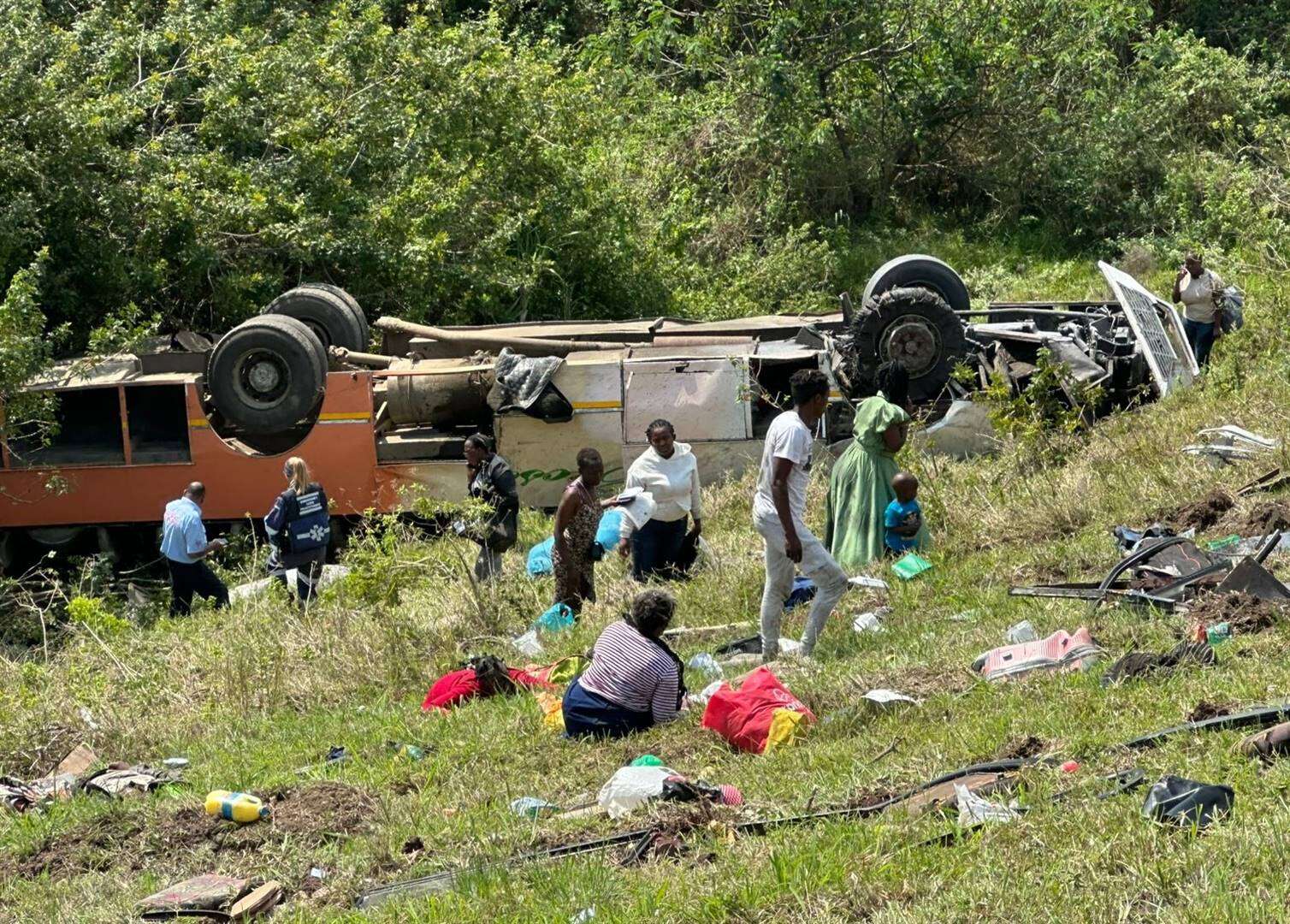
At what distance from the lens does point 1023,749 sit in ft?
18.9

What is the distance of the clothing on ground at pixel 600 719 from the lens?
23.2 feet

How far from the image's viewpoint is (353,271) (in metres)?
17.3

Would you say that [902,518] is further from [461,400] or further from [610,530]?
[461,400]

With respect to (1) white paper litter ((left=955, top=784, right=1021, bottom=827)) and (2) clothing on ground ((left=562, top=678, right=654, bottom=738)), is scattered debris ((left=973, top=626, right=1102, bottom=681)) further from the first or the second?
(1) white paper litter ((left=955, top=784, right=1021, bottom=827))

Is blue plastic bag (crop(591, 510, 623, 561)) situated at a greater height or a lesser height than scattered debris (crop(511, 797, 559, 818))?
lesser

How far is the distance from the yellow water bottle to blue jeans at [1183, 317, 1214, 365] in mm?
10695

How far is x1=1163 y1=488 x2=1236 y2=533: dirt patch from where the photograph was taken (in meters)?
9.43

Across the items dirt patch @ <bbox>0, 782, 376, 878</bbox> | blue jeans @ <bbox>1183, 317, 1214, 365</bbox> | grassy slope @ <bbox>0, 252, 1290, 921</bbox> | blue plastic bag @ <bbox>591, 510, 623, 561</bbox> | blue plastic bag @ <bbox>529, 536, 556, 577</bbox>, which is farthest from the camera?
blue jeans @ <bbox>1183, 317, 1214, 365</bbox>

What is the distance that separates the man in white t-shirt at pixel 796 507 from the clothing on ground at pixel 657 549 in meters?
2.43

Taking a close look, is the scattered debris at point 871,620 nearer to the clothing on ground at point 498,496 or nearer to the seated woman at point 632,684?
the seated woman at point 632,684

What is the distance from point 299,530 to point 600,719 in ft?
A: 17.4

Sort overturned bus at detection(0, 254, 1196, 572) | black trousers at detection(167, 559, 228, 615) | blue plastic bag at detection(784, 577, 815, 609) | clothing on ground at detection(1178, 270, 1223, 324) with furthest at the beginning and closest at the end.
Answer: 1. clothing on ground at detection(1178, 270, 1223, 324)
2. overturned bus at detection(0, 254, 1196, 572)
3. black trousers at detection(167, 559, 228, 615)
4. blue plastic bag at detection(784, 577, 815, 609)

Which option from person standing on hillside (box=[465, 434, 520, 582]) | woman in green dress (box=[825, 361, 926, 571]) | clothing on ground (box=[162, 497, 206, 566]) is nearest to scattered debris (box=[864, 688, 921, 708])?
woman in green dress (box=[825, 361, 926, 571])

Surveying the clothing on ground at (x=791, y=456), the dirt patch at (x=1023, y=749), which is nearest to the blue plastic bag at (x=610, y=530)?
the clothing on ground at (x=791, y=456)
